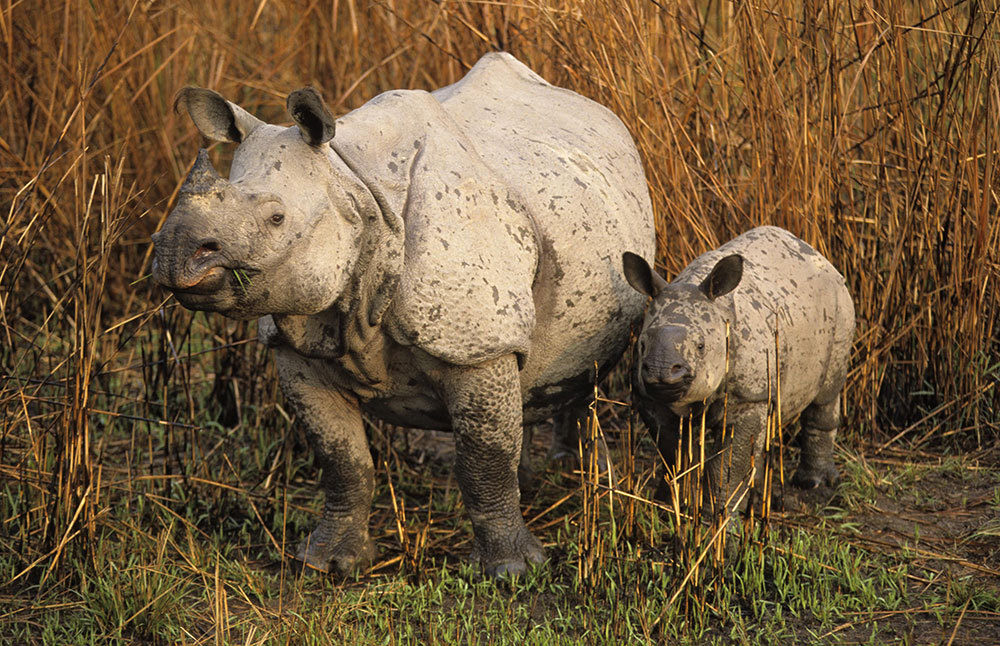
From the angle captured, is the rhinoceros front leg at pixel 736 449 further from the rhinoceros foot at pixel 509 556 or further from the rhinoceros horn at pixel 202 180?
the rhinoceros horn at pixel 202 180

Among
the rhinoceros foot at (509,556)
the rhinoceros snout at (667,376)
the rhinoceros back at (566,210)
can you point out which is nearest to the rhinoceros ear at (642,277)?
the rhinoceros back at (566,210)

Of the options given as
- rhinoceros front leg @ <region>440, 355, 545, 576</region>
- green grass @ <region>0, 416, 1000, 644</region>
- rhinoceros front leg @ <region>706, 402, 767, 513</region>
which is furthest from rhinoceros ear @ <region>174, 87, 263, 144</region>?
rhinoceros front leg @ <region>706, 402, 767, 513</region>

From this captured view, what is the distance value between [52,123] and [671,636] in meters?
4.07

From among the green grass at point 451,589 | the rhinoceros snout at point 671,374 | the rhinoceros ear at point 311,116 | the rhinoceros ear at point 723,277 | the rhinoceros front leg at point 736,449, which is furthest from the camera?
the rhinoceros front leg at point 736,449

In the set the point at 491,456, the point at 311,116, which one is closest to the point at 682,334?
the point at 491,456

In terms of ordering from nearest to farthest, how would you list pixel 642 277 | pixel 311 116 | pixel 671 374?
pixel 311 116
pixel 671 374
pixel 642 277

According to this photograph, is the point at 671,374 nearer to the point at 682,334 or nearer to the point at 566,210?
the point at 682,334

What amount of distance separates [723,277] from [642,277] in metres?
0.25

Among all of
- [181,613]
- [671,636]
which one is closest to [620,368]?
[671,636]

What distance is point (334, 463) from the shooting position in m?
3.98

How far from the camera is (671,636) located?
354cm

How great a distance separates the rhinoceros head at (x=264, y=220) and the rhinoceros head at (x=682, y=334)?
98cm

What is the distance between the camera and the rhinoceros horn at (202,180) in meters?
3.04

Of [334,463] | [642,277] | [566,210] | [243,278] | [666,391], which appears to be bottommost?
[334,463]
